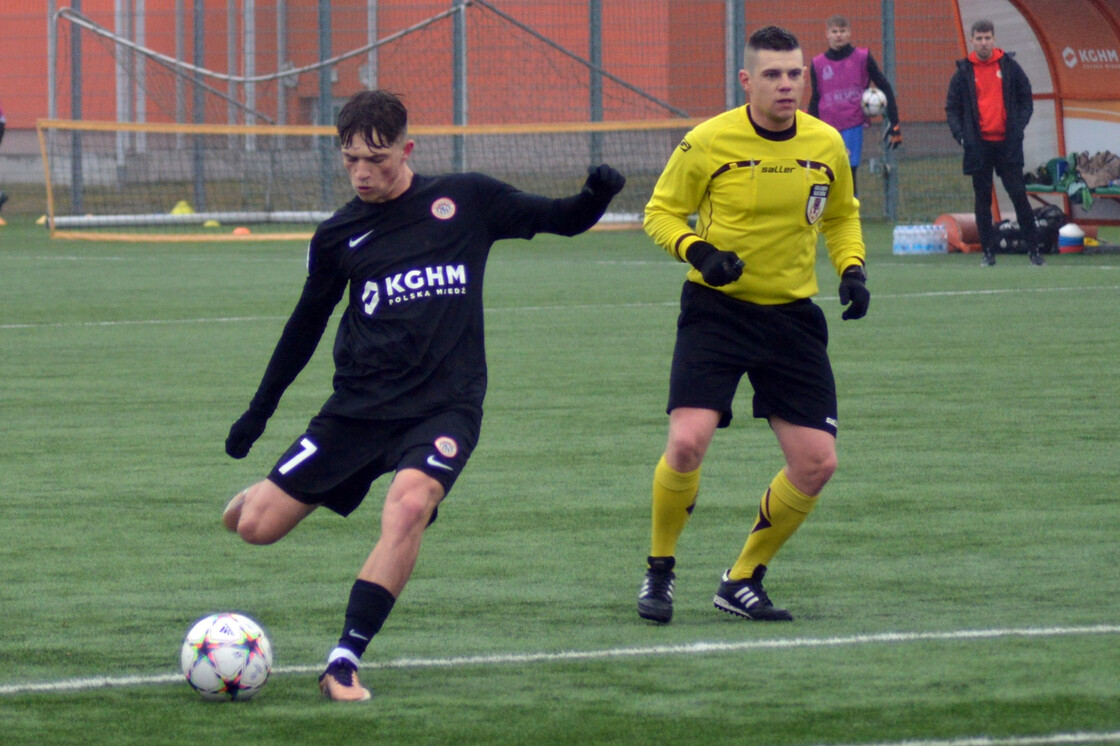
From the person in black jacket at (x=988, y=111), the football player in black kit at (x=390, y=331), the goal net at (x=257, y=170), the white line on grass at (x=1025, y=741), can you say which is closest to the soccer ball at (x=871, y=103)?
the person in black jacket at (x=988, y=111)

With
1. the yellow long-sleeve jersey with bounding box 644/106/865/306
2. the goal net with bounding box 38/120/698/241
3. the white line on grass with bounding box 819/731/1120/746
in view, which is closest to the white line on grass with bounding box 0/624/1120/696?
the white line on grass with bounding box 819/731/1120/746

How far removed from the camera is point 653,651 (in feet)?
15.8

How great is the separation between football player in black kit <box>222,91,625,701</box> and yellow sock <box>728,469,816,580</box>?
3.23ft

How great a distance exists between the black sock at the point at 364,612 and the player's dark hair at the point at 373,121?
43.5 inches

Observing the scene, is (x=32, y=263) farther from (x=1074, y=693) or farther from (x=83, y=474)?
(x=1074, y=693)

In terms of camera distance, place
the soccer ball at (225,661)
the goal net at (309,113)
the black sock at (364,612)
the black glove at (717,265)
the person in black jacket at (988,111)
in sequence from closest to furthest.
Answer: the soccer ball at (225,661), the black sock at (364,612), the black glove at (717,265), the person in black jacket at (988,111), the goal net at (309,113)

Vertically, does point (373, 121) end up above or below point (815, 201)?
above

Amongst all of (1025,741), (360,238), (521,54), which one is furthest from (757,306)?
(521,54)

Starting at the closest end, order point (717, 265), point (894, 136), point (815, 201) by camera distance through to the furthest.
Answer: point (717, 265)
point (815, 201)
point (894, 136)

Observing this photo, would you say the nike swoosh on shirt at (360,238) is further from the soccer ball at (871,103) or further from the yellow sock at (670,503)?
the soccer ball at (871,103)

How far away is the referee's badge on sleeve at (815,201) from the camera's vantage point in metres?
5.45

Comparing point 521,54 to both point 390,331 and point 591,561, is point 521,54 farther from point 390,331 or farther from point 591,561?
point 390,331

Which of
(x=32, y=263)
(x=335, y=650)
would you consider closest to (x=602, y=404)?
(x=335, y=650)

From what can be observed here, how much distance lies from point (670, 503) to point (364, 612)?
1.23 meters
